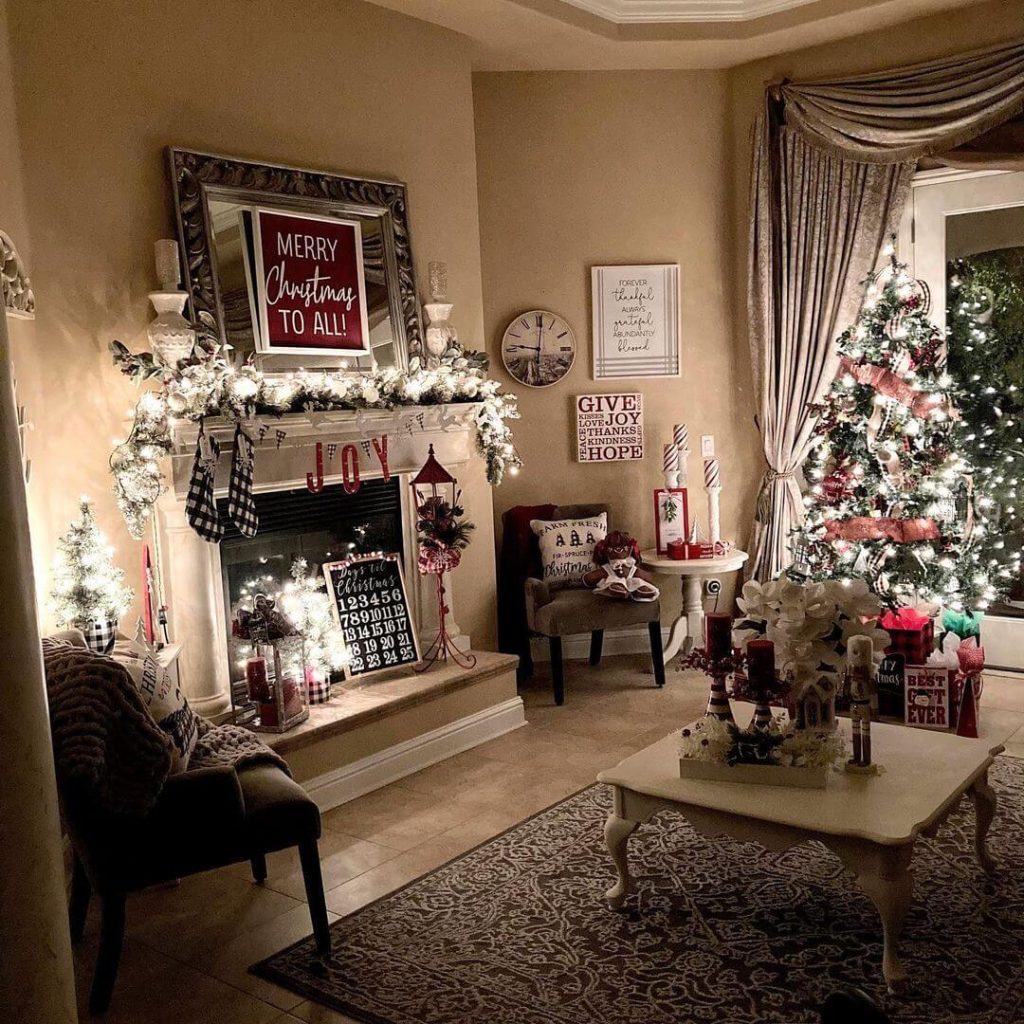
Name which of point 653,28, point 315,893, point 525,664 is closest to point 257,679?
point 315,893

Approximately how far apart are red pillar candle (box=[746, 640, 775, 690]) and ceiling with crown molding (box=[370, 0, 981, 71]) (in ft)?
11.0

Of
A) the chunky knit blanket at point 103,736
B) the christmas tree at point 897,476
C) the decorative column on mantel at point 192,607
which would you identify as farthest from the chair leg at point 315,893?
the christmas tree at point 897,476

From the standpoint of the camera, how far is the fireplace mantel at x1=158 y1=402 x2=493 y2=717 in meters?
3.91

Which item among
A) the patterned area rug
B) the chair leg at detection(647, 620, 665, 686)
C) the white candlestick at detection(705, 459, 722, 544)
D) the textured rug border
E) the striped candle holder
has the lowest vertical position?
the patterned area rug

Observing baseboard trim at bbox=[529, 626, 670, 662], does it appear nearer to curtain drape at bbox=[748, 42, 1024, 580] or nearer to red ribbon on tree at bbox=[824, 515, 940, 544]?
curtain drape at bbox=[748, 42, 1024, 580]

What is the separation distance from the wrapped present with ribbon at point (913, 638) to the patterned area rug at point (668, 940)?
1182 millimetres

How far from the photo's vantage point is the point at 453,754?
4.60 meters

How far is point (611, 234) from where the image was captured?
6012 mm

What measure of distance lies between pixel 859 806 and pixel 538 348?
3.68m

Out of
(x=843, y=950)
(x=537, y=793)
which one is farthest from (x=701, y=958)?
(x=537, y=793)

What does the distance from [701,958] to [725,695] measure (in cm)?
71

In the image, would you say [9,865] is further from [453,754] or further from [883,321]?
[883,321]

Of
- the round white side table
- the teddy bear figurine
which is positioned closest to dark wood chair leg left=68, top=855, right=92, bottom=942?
the teddy bear figurine

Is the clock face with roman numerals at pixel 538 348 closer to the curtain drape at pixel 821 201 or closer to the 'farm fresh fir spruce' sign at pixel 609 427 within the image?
the 'farm fresh fir spruce' sign at pixel 609 427
